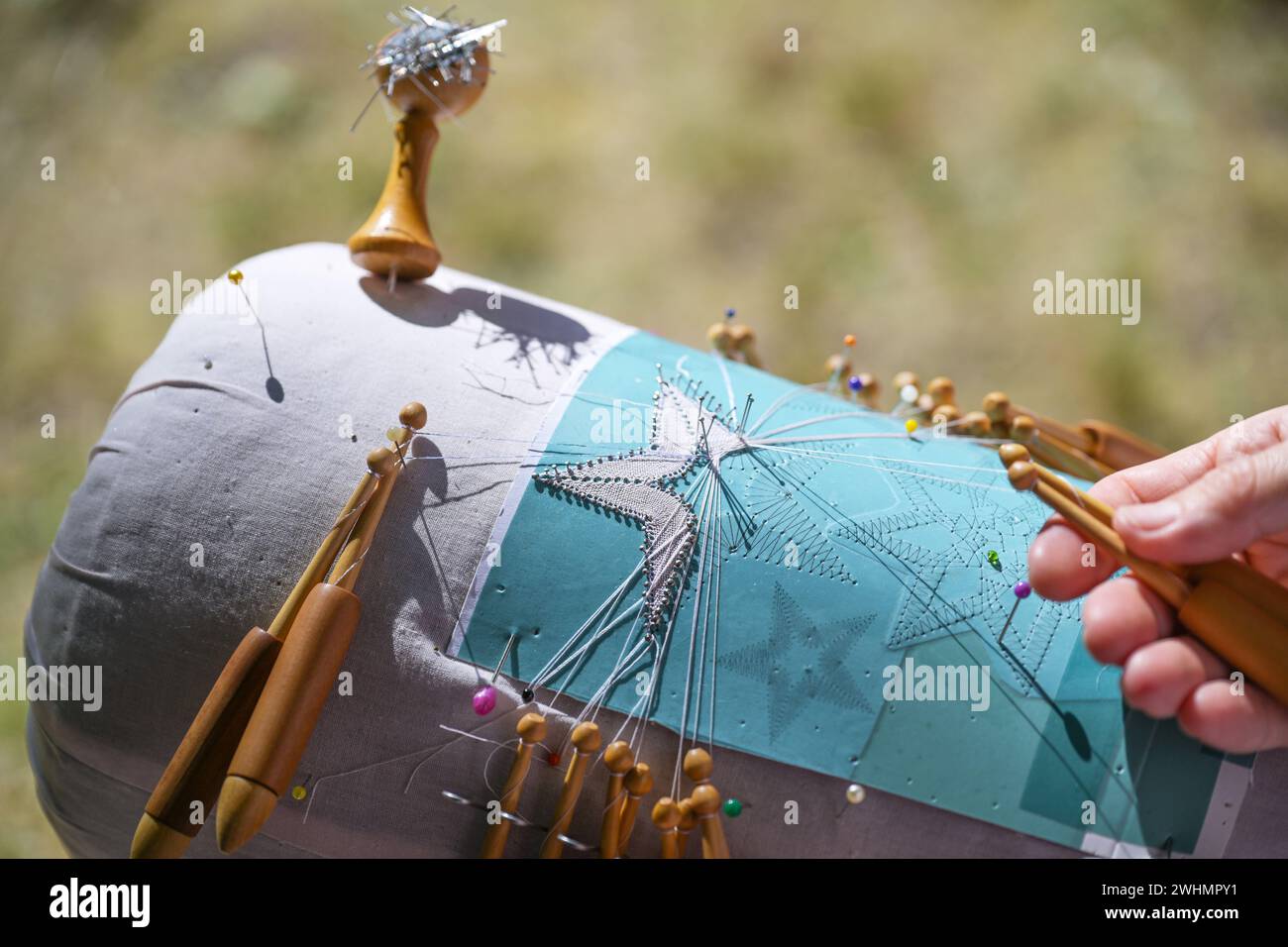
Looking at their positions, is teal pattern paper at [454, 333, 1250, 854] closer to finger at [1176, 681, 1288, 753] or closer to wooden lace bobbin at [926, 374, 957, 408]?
finger at [1176, 681, 1288, 753]

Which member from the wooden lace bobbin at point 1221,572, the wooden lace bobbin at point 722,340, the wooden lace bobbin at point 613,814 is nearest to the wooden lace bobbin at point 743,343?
the wooden lace bobbin at point 722,340

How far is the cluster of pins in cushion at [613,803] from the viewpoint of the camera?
0.86 metres

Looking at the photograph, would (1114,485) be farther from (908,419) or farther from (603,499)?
(603,499)

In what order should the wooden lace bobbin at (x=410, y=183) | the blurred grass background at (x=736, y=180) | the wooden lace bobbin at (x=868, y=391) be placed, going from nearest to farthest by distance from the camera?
the wooden lace bobbin at (x=410, y=183) → the wooden lace bobbin at (x=868, y=391) → the blurred grass background at (x=736, y=180)

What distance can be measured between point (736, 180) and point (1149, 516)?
163 cm

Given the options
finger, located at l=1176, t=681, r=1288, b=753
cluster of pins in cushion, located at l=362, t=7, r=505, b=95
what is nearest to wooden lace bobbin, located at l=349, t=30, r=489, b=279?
cluster of pins in cushion, located at l=362, t=7, r=505, b=95

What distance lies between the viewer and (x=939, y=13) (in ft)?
8.05

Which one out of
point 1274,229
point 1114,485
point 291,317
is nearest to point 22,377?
point 291,317

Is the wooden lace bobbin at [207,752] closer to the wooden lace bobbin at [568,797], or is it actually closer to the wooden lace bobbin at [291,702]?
the wooden lace bobbin at [291,702]

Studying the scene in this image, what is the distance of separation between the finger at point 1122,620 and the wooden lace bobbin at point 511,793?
0.44 metres

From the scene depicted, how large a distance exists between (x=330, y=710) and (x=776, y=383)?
54 centimetres

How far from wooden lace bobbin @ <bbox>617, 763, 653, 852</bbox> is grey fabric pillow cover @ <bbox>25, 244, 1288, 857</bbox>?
0.02 m

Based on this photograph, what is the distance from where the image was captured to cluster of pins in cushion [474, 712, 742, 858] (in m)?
0.86
